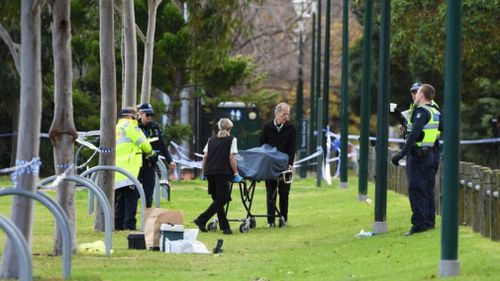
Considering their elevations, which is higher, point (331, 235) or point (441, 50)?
point (441, 50)

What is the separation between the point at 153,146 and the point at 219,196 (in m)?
2.44

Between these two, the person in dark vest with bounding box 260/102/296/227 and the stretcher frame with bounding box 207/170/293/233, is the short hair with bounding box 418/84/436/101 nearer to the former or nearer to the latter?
the stretcher frame with bounding box 207/170/293/233

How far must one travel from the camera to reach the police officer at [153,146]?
69.6ft

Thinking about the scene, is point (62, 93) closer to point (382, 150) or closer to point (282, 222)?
point (382, 150)

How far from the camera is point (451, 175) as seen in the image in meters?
13.1

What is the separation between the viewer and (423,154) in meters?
17.5

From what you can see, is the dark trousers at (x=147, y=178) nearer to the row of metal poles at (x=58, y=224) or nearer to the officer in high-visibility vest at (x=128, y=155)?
the officer in high-visibility vest at (x=128, y=155)

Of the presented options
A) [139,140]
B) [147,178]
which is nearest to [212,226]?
[147,178]

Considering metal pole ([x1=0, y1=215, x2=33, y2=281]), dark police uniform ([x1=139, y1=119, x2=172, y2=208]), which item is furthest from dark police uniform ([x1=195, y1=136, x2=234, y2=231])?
metal pole ([x1=0, y1=215, x2=33, y2=281])

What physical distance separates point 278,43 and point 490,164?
23924 mm

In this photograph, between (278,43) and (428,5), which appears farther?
A: (278,43)

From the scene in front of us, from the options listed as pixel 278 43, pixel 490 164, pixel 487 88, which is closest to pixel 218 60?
pixel 487 88

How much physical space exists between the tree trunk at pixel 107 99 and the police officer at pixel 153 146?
2.86 feet

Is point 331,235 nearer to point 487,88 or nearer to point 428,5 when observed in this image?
point 428,5
